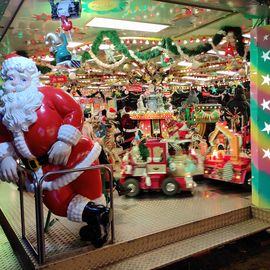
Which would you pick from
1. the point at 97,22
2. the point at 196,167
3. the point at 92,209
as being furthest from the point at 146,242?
the point at 97,22

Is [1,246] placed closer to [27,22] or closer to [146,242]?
[146,242]

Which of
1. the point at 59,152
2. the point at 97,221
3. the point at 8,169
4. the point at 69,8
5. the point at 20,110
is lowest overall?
the point at 97,221

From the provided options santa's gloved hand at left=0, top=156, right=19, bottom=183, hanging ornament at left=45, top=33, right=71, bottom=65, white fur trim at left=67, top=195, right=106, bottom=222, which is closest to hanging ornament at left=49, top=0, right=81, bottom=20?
hanging ornament at left=45, top=33, right=71, bottom=65

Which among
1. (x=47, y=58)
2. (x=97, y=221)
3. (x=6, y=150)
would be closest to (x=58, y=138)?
(x=6, y=150)

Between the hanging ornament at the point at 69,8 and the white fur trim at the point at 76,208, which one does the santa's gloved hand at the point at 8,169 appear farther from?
the hanging ornament at the point at 69,8

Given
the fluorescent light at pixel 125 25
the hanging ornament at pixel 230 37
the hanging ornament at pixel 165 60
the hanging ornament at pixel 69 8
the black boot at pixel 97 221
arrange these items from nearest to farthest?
the black boot at pixel 97 221 → the hanging ornament at pixel 69 8 → the fluorescent light at pixel 125 25 → the hanging ornament at pixel 230 37 → the hanging ornament at pixel 165 60

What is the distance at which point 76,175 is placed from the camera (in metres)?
2.84

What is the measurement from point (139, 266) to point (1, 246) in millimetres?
1656

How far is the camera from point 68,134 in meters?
2.64

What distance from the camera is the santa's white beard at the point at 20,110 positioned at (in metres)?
2.63

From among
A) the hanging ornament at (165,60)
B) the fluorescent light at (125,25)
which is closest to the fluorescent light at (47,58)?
the fluorescent light at (125,25)

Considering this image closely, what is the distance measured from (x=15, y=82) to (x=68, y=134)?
64 cm

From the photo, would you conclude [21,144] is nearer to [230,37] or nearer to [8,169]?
[8,169]

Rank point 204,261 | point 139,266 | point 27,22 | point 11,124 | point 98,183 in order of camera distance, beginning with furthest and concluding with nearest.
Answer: point 27,22 → point 204,261 → point 98,183 → point 139,266 → point 11,124
